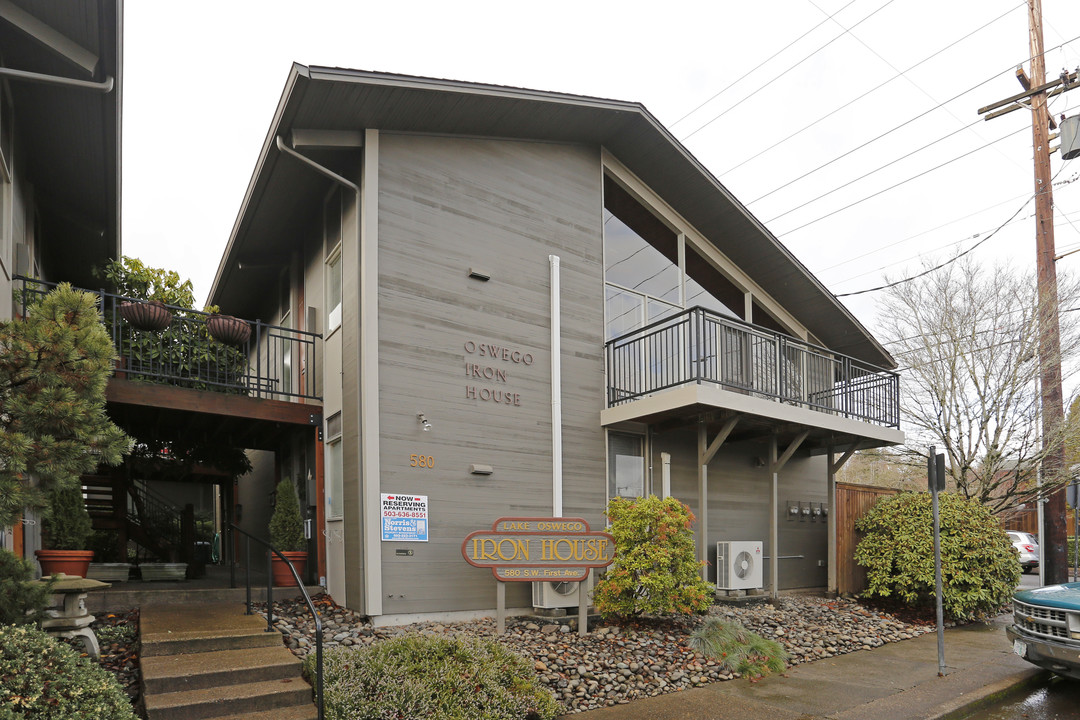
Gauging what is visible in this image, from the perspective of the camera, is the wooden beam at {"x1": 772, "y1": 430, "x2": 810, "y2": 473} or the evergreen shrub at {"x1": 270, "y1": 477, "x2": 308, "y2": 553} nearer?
the evergreen shrub at {"x1": 270, "y1": 477, "x2": 308, "y2": 553}

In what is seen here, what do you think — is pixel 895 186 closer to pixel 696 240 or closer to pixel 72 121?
A: pixel 696 240

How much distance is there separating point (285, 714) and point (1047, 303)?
1354 cm

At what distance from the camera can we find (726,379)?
998 cm

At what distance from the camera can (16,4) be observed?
6199 millimetres

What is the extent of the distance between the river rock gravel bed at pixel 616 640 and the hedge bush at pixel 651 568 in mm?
328

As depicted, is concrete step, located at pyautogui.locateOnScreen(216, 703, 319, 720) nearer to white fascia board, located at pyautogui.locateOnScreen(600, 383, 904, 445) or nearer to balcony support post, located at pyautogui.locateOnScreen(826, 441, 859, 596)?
white fascia board, located at pyautogui.locateOnScreen(600, 383, 904, 445)

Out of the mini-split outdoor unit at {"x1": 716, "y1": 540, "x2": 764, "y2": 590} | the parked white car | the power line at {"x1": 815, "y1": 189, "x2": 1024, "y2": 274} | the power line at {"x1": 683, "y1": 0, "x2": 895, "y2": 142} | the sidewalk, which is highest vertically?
the power line at {"x1": 683, "y1": 0, "x2": 895, "y2": 142}

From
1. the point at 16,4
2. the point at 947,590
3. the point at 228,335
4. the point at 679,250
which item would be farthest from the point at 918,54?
the point at 16,4

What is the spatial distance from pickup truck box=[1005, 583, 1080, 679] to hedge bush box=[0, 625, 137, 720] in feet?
25.7

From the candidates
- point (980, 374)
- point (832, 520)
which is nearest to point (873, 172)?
point (980, 374)

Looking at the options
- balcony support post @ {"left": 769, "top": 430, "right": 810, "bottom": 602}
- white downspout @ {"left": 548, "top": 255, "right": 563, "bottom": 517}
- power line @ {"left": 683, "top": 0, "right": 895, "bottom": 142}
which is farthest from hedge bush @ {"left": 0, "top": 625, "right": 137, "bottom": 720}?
power line @ {"left": 683, "top": 0, "right": 895, "bottom": 142}

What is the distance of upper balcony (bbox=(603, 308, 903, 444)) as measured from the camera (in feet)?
31.2

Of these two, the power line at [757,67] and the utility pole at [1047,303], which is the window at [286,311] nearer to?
the power line at [757,67]

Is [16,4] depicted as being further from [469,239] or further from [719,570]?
[719,570]
